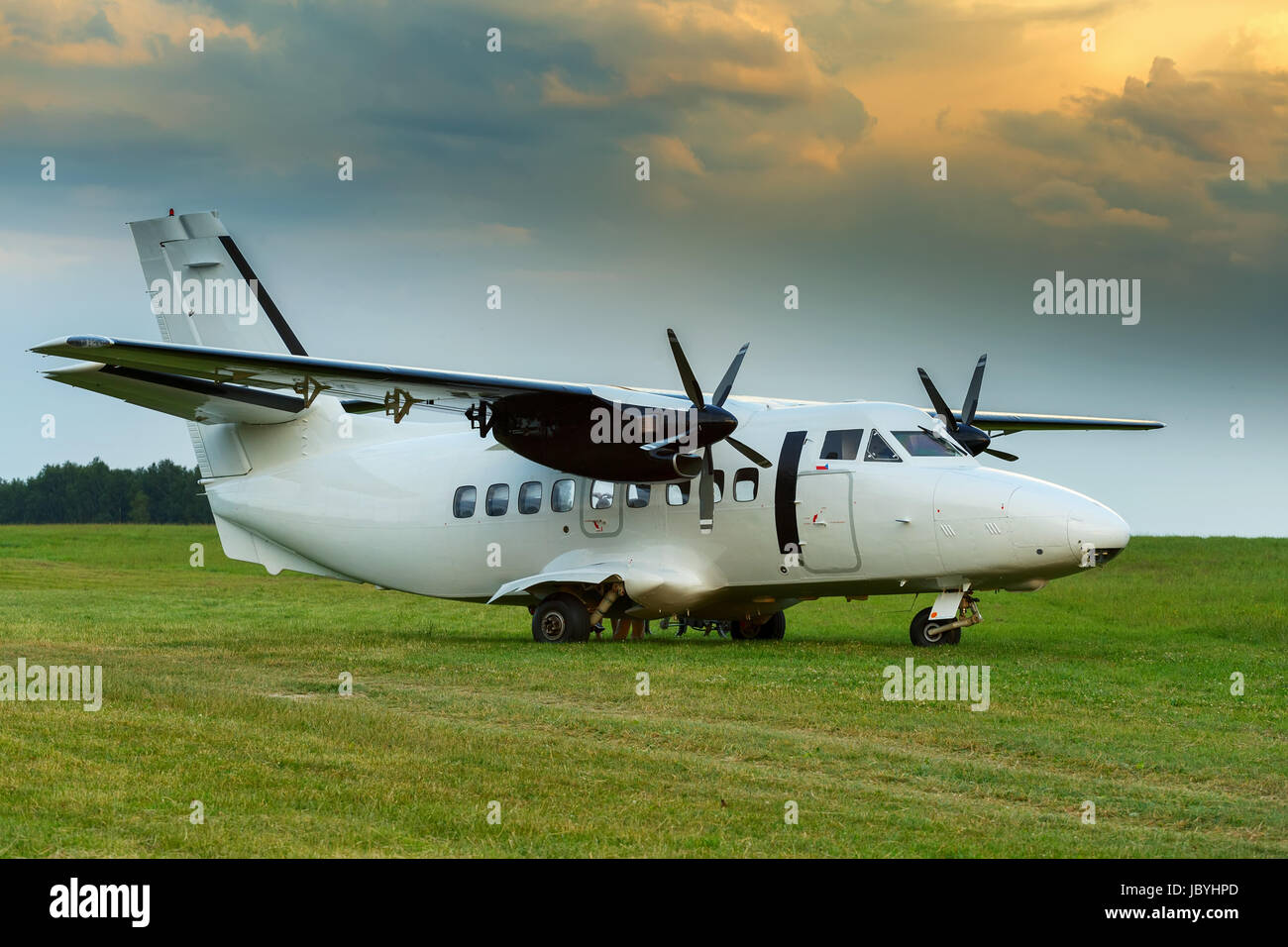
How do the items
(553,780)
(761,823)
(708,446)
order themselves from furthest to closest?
(708,446)
(553,780)
(761,823)

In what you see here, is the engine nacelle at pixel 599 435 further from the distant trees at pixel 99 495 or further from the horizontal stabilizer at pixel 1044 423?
the distant trees at pixel 99 495

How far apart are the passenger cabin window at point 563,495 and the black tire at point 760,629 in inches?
165

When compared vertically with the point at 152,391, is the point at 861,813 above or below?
below

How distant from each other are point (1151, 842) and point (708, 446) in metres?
13.4

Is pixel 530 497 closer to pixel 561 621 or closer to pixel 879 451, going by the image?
pixel 561 621

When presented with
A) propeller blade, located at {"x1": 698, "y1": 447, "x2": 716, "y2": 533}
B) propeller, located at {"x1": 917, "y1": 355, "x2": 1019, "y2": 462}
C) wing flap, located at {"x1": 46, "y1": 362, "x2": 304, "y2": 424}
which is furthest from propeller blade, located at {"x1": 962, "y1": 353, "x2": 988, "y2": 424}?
wing flap, located at {"x1": 46, "y1": 362, "x2": 304, "y2": 424}

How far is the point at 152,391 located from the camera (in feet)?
76.0

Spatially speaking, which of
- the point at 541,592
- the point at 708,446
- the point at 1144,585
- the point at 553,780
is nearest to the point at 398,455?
the point at 541,592

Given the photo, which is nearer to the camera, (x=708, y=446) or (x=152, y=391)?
(x=708, y=446)

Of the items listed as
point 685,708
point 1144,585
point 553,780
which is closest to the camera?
point 553,780

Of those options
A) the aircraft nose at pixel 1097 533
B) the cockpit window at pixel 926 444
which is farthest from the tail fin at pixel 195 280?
the aircraft nose at pixel 1097 533

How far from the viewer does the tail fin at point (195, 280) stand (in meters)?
26.1

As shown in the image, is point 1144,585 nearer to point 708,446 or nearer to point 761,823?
point 708,446

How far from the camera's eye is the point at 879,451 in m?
20.6
